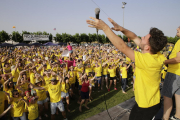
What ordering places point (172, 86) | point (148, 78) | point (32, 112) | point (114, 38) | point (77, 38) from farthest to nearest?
1. point (77, 38)
2. point (32, 112)
3. point (172, 86)
4. point (148, 78)
5. point (114, 38)

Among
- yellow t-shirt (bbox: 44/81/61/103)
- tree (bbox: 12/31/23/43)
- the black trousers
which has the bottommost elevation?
yellow t-shirt (bbox: 44/81/61/103)

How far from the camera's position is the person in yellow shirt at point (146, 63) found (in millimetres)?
1364

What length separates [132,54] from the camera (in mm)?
1396

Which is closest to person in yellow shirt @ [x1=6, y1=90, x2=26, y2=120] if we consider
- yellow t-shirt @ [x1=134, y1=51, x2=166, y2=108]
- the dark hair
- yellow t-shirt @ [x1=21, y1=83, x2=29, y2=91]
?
yellow t-shirt @ [x1=21, y1=83, x2=29, y2=91]

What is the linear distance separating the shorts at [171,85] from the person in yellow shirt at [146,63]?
2.89 ft

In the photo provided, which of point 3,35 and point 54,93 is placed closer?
point 54,93

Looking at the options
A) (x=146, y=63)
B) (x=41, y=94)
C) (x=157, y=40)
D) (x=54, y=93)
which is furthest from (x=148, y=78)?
(x=41, y=94)

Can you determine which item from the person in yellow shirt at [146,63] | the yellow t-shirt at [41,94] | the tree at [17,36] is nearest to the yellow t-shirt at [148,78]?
the person in yellow shirt at [146,63]

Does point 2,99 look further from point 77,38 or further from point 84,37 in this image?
point 84,37

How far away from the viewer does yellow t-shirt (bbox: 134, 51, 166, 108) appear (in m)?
1.44

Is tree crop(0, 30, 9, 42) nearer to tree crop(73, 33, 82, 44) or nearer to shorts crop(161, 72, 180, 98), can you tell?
tree crop(73, 33, 82, 44)

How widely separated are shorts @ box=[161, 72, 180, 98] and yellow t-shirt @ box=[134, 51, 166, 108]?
897mm

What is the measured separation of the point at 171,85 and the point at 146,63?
137 cm

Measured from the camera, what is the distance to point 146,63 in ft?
4.70
